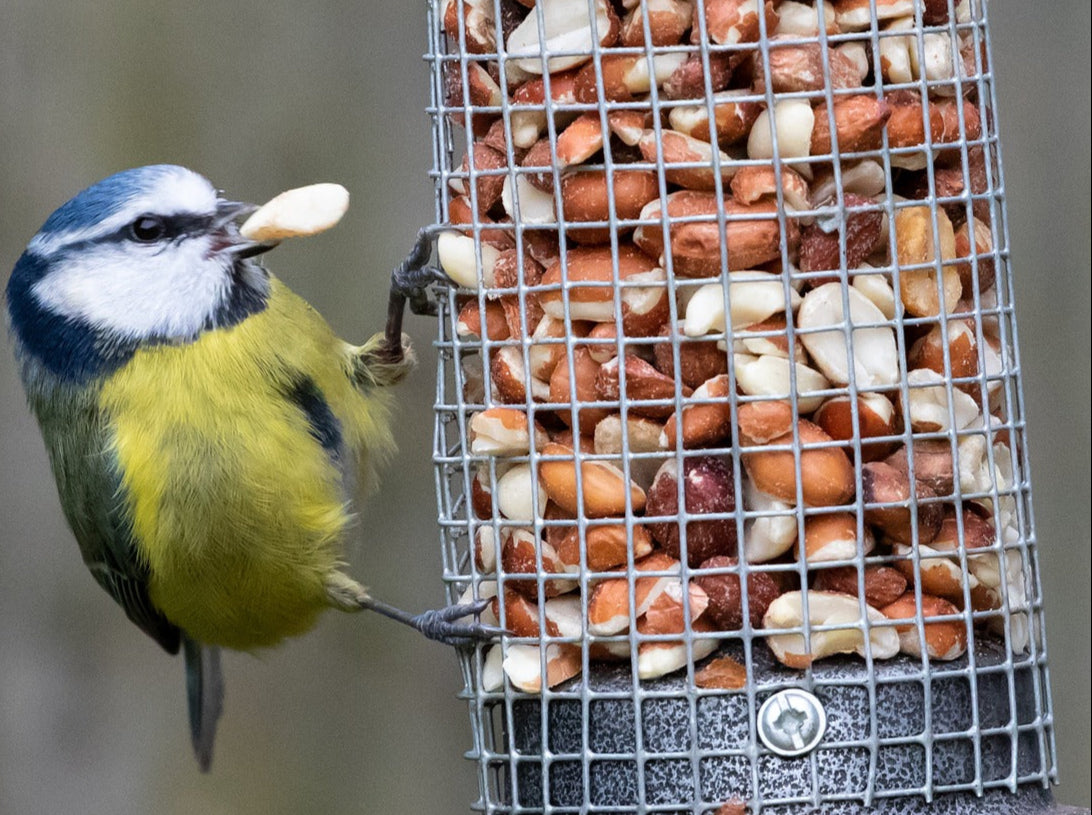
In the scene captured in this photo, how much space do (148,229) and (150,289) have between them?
0.38 ft

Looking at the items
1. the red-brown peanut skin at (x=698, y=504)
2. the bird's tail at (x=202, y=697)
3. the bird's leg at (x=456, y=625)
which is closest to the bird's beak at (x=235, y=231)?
the bird's leg at (x=456, y=625)

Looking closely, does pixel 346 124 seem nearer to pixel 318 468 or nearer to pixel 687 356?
pixel 318 468

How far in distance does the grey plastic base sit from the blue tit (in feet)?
2.14

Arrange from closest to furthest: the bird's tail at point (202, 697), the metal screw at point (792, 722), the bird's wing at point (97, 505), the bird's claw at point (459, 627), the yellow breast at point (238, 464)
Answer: the metal screw at point (792, 722) → the bird's claw at point (459, 627) → the yellow breast at point (238, 464) → the bird's wing at point (97, 505) → the bird's tail at point (202, 697)

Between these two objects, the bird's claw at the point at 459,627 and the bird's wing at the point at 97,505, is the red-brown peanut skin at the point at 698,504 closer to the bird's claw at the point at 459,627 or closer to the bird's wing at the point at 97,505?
the bird's claw at the point at 459,627

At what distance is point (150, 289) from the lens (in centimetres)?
271

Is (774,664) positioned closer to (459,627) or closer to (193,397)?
(459,627)

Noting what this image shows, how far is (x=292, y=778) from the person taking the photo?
3.83m

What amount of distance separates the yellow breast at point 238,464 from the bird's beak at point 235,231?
116 millimetres

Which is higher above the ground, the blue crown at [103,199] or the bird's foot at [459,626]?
the blue crown at [103,199]

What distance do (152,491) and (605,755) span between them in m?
1.03

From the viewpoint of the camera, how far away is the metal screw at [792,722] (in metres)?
2.05

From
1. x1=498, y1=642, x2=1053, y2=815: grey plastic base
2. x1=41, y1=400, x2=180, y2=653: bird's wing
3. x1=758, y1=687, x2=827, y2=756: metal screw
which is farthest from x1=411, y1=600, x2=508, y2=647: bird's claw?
x1=41, y1=400, x2=180, y2=653: bird's wing

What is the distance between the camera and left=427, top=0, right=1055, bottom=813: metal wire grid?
2.06 m
